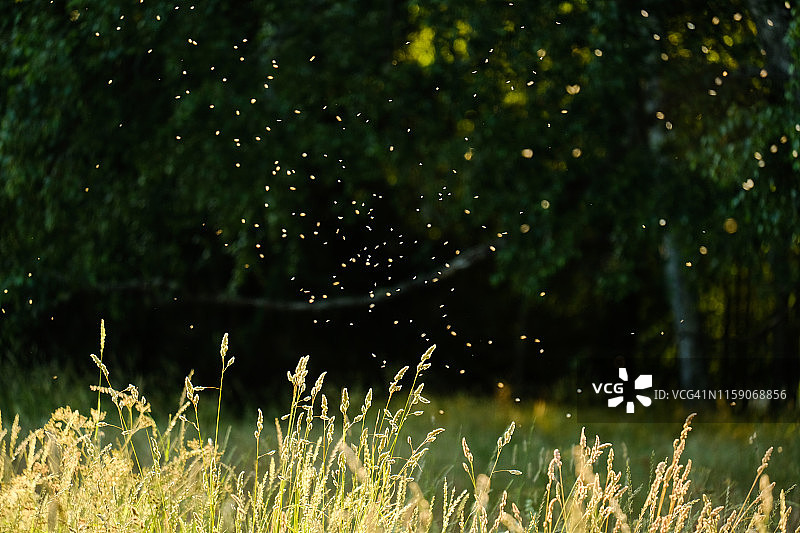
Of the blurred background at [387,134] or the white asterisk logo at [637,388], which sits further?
the white asterisk logo at [637,388]

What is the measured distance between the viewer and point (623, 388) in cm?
902

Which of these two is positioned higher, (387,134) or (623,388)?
(387,134)

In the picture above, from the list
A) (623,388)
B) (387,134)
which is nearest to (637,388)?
(623,388)

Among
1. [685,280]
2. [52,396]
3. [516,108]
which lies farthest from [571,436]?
[52,396]

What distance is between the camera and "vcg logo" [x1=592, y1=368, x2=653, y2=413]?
8.48 meters

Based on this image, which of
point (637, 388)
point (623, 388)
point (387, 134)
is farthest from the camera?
point (637, 388)

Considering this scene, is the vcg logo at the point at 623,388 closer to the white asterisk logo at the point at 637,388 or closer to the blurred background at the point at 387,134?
the white asterisk logo at the point at 637,388

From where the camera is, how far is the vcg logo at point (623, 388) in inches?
334

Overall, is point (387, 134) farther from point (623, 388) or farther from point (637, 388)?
point (637, 388)

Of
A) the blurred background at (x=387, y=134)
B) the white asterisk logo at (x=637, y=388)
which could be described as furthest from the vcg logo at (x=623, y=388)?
the blurred background at (x=387, y=134)

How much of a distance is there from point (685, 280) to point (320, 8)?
148 inches

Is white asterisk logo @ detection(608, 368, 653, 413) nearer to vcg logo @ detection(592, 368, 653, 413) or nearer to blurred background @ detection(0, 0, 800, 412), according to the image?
vcg logo @ detection(592, 368, 653, 413)

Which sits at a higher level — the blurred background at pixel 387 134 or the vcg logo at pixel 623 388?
the blurred background at pixel 387 134

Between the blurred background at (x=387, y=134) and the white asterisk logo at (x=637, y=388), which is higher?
the blurred background at (x=387, y=134)
